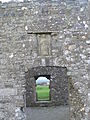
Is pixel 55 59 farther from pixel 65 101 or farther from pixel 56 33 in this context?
pixel 65 101


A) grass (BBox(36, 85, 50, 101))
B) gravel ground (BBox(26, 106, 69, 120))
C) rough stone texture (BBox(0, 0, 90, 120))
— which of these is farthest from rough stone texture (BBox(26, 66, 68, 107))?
rough stone texture (BBox(0, 0, 90, 120))

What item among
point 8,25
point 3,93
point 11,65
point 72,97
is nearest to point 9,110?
point 3,93

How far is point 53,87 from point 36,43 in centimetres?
722

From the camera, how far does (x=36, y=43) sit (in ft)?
24.2

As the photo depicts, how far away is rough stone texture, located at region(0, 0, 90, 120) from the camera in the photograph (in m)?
7.33

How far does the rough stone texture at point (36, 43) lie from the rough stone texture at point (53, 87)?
22.1 feet

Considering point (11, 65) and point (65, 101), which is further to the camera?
point (65, 101)

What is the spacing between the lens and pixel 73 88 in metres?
7.42

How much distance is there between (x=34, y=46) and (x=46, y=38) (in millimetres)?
383

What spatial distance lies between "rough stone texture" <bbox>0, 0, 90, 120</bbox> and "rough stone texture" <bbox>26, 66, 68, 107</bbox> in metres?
6.72

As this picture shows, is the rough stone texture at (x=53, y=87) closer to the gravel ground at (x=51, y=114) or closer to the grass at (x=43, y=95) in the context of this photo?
the gravel ground at (x=51, y=114)

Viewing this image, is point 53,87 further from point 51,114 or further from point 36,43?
point 36,43

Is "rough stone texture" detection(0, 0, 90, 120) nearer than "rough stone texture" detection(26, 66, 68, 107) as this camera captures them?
Yes

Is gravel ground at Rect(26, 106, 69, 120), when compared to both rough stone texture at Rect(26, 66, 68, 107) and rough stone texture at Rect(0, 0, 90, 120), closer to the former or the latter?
rough stone texture at Rect(26, 66, 68, 107)
